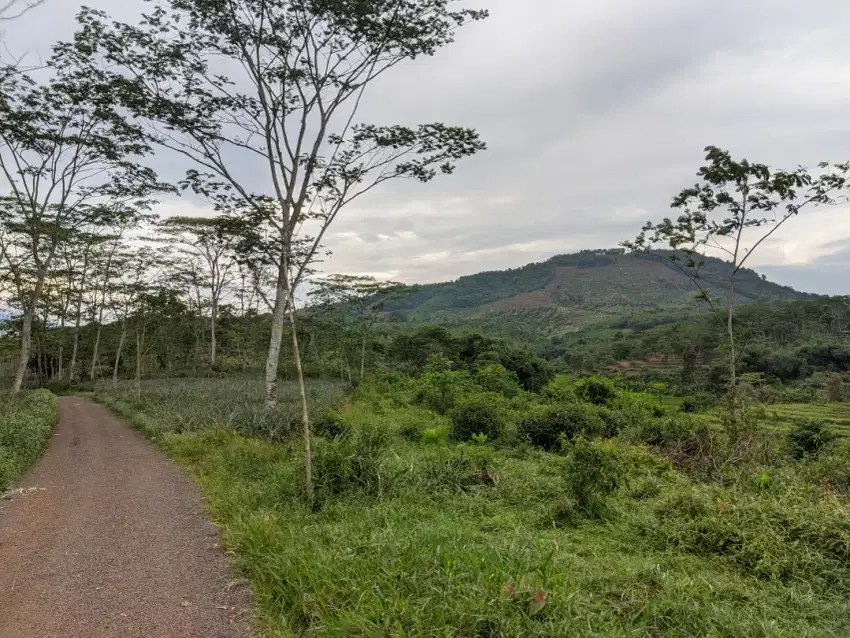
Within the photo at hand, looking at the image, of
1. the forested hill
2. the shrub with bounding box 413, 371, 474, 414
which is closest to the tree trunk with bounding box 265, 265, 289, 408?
the shrub with bounding box 413, 371, 474, 414

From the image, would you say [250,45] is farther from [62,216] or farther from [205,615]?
[205,615]

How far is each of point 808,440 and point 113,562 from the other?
14209 millimetres

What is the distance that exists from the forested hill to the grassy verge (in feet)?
342

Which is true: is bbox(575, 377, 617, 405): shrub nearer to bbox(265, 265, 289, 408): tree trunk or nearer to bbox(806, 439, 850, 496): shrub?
bbox(806, 439, 850, 496): shrub

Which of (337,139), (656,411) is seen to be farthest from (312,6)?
(656,411)

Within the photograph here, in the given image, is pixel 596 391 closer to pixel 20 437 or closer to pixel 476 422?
pixel 476 422

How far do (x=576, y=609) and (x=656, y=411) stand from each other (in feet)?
52.5

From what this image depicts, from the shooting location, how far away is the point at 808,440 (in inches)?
465

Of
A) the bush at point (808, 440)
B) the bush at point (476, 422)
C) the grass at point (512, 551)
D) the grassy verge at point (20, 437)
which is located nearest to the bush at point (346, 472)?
the grass at point (512, 551)

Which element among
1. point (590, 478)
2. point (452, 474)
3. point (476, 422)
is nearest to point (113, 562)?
point (452, 474)

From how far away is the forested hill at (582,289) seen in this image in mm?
120688

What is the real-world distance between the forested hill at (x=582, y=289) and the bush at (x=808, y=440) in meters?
98.0

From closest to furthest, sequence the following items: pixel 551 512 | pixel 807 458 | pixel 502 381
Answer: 1. pixel 551 512
2. pixel 807 458
3. pixel 502 381

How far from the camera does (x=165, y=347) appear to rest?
3331 cm
